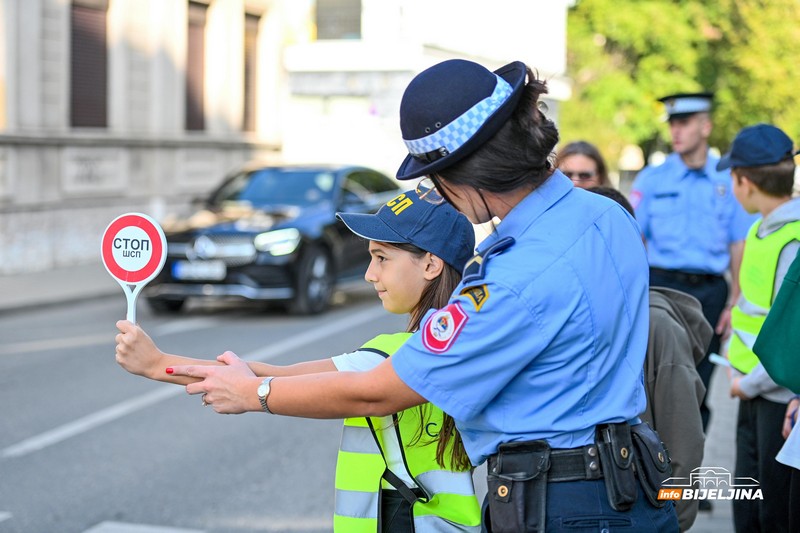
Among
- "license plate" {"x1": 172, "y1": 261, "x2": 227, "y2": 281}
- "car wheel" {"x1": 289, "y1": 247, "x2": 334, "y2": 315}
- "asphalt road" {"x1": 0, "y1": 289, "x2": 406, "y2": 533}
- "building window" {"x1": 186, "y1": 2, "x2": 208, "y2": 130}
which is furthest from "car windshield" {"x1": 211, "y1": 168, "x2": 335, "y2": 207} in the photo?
"building window" {"x1": 186, "y1": 2, "x2": 208, "y2": 130}

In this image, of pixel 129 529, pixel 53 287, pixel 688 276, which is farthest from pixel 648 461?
pixel 53 287

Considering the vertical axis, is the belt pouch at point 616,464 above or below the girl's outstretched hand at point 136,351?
below

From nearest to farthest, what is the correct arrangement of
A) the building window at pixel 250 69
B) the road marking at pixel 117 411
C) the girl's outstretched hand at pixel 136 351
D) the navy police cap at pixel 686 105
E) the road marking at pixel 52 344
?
1. the girl's outstretched hand at pixel 136 351
2. the navy police cap at pixel 686 105
3. the road marking at pixel 117 411
4. the road marking at pixel 52 344
5. the building window at pixel 250 69

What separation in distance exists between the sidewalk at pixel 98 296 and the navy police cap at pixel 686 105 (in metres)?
1.94

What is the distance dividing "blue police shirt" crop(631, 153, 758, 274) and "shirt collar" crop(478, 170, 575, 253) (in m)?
3.92

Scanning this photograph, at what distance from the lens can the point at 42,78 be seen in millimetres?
18219

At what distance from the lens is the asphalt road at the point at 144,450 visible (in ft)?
18.8

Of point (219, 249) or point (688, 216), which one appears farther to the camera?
point (219, 249)

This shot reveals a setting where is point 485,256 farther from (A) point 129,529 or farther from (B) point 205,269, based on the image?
(B) point 205,269

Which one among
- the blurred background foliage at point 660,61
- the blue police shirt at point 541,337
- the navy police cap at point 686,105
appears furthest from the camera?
the blurred background foliage at point 660,61

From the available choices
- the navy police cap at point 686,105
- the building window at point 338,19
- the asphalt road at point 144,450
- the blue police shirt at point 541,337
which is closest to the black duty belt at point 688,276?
the navy police cap at point 686,105

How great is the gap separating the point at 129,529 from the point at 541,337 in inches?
151

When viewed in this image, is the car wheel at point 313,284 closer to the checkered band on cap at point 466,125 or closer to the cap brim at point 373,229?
the cap brim at point 373,229

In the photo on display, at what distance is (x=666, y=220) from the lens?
6.16m
